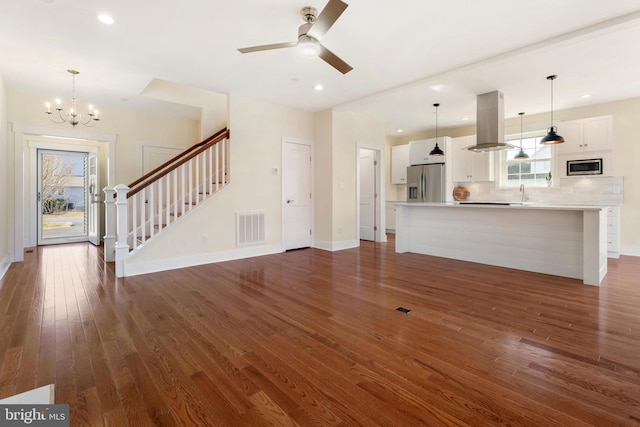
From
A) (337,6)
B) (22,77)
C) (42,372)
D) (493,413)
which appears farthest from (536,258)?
(22,77)

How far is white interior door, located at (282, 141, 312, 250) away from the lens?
239 inches

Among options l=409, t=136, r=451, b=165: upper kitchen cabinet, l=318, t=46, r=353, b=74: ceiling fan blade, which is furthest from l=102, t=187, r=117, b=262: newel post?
l=409, t=136, r=451, b=165: upper kitchen cabinet

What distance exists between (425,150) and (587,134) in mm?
3191

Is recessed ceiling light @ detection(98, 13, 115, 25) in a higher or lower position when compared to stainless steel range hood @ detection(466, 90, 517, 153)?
higher

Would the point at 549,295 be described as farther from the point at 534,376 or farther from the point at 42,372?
the point at 42,372

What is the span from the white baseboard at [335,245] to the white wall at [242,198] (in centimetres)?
88

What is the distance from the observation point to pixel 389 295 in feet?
11.1

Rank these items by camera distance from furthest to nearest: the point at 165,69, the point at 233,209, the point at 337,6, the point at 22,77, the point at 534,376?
1. the point at 233,209
2. the point at 22,77
3. the point at 165,69
4. the point at 337,6
5. the point at 534,376

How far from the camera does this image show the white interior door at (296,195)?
607 centimetres

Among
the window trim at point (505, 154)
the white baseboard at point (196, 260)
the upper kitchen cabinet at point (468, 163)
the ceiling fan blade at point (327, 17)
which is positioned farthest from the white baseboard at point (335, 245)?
the ceiling fan blade at point (327, 17)

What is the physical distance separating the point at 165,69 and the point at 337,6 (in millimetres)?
3053

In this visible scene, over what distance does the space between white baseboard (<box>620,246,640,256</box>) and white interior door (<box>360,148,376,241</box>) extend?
4659 millimetres

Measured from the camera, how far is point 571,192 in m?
6.19

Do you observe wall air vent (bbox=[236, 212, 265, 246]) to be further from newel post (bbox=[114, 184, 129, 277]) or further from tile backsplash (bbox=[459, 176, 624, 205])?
tile backsplash (bbox=[459, 176, 624, 205])
